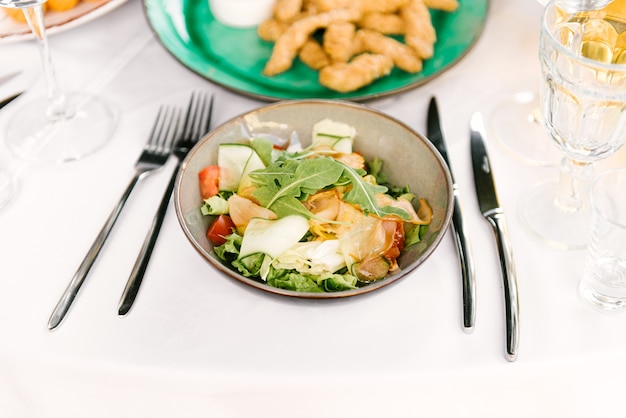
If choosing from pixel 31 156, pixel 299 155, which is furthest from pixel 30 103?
pixel 299 155

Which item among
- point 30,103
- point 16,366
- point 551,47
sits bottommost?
point 16,366

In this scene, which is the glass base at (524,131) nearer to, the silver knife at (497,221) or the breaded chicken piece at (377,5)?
the silver knife at (497,221)

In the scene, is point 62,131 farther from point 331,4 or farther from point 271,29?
point 331,4

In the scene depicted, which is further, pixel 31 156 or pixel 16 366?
pixel 31 156

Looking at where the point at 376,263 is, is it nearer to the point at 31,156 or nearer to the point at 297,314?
the point at 297,314

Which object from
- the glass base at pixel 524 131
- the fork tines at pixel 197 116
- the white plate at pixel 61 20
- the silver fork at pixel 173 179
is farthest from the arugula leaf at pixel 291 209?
the white plate at pixel 61 20

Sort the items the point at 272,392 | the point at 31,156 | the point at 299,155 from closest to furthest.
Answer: the point at 272,392 → the point at 299,155 → the point at 31,156

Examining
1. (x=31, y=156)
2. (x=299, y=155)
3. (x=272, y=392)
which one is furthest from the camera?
(x=31, y=156)
